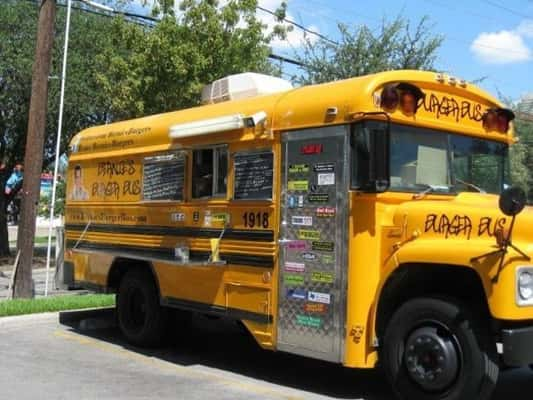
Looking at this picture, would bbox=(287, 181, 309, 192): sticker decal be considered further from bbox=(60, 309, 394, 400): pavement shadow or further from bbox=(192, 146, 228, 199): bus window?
bbox=(60, 309, 394, 400): pavement shadow

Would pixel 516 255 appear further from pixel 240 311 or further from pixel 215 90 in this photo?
pixel 215 90

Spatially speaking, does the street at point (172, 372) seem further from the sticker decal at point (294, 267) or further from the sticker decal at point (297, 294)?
the sticker decal at point (294, 267)

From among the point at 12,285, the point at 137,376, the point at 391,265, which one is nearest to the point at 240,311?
the point at 137,376

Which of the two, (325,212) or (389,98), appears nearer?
(389,98)

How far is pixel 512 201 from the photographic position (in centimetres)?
505

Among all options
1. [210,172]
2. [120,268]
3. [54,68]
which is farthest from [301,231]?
[54,68]

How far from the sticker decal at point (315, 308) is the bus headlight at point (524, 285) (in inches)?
68.4

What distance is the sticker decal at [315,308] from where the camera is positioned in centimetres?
635

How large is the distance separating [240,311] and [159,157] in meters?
2.26

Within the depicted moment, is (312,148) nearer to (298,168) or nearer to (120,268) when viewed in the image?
(298,168)

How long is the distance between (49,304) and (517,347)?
7.67m

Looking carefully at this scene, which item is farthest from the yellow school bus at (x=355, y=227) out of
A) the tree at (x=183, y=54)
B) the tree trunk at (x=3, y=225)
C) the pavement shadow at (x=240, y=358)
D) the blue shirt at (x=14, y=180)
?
the blue shirt at (x=14, y=180)

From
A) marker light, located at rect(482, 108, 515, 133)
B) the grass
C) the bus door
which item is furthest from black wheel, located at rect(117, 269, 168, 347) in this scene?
marker light, located at rect(482, 108, 515, 133)

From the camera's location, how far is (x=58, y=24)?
1981cm
